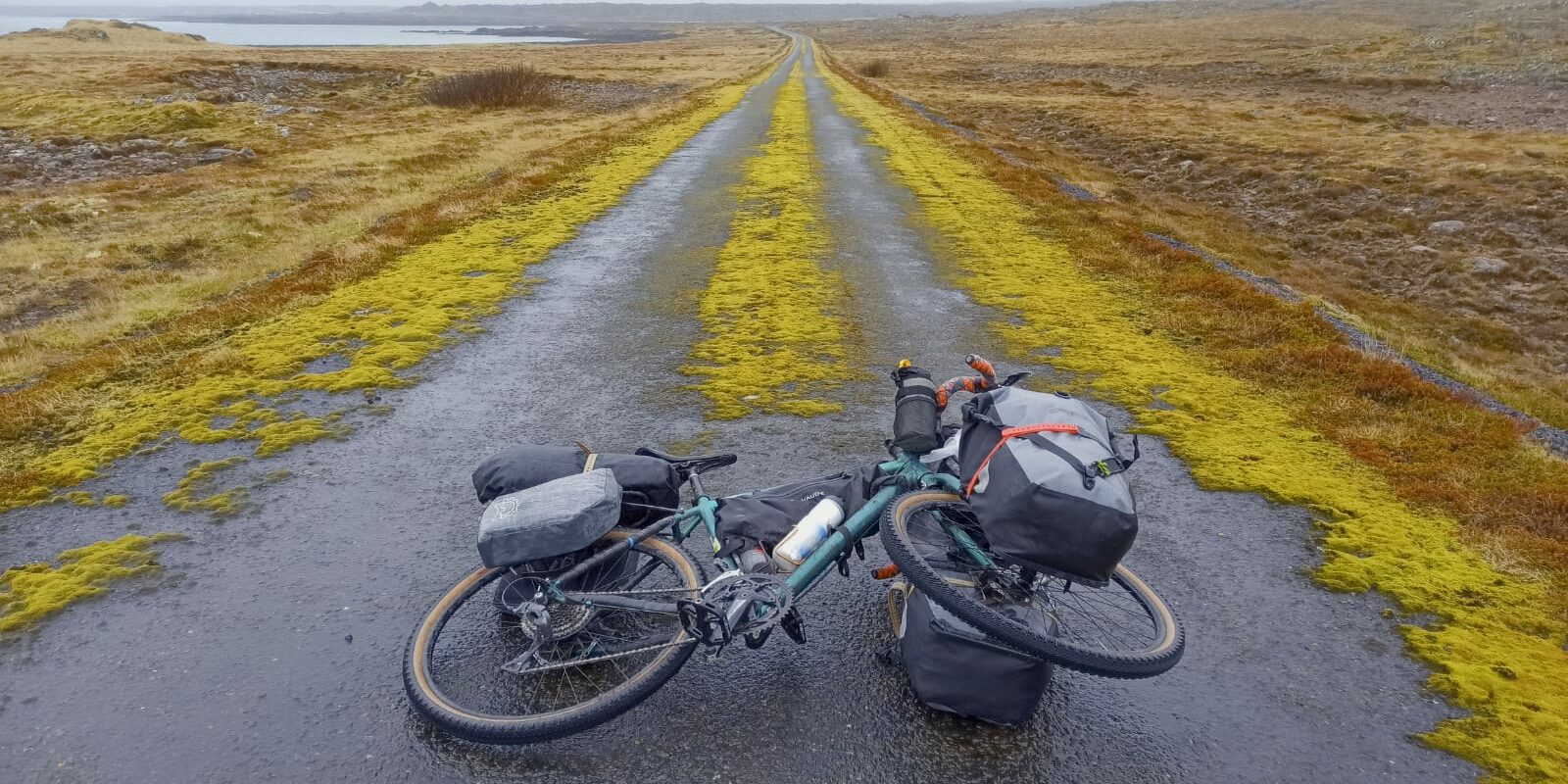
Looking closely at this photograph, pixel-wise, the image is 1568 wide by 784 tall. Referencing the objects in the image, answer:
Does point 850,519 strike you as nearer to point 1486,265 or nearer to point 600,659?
point 600,659

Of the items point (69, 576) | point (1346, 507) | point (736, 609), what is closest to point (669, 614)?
point (736, 609)

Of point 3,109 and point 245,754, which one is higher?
point 3,109

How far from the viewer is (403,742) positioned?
4.05 meters

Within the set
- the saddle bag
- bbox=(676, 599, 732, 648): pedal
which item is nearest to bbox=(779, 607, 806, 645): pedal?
bbox=(676, 599, 732, 648): pedal

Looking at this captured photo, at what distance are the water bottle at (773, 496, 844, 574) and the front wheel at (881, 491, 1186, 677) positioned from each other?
1.10 ft

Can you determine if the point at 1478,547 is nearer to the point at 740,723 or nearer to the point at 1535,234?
the point at 740,723

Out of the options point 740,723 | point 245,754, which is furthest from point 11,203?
point 740,723

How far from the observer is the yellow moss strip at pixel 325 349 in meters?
7.09

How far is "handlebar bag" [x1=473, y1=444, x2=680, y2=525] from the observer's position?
4727 millimetres

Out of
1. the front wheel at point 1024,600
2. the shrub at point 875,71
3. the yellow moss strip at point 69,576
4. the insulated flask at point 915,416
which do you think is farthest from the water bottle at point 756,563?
the shrub at point 875,71

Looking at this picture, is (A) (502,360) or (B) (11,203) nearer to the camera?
(A) (502,360)

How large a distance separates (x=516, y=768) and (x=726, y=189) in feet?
55.2

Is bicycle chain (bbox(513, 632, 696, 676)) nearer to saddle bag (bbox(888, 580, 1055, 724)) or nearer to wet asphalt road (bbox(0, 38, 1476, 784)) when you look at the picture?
wet asphalt road (bbox(0, 38, 1476, 784))

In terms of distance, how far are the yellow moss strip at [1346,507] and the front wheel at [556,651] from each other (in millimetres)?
4098
